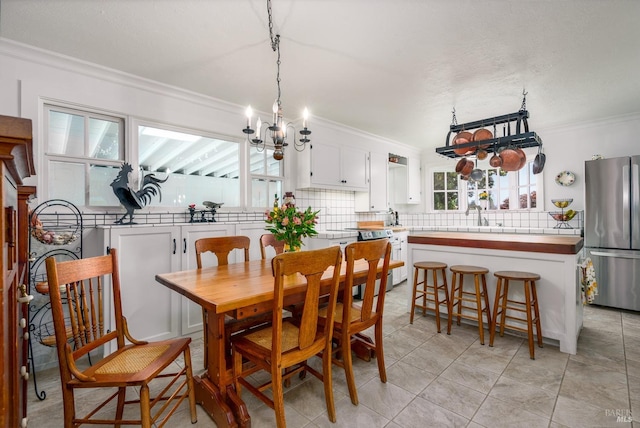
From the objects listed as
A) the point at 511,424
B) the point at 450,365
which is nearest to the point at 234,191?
the point at 450,365

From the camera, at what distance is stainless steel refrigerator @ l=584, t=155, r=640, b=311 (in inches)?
133

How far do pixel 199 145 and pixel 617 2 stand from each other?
3457 mm

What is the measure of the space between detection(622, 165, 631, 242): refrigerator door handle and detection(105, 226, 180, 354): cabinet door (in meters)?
4.76

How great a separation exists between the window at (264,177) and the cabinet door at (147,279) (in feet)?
3.91

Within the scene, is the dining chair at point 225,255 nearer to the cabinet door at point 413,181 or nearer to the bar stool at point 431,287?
the bar stool at point 431,287

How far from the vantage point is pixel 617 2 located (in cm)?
183

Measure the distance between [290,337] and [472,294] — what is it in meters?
1.87

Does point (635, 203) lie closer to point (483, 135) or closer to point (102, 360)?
point (483, 135)

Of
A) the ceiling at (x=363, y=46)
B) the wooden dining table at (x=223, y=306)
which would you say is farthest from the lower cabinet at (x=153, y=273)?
the ceiling at (x=363, y=46)

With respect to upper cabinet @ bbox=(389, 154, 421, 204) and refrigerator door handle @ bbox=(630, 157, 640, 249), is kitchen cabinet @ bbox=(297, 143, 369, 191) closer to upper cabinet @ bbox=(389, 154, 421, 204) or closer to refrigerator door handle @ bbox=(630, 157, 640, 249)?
upper cabinet @ bbox=(389, 154, 421, 204)

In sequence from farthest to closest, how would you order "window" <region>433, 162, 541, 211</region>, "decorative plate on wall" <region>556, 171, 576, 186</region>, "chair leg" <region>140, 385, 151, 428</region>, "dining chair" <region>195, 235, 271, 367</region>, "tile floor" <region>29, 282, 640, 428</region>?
"window" <region>433, 162, 541, 211</region> < "decorative plate on wall" <region>556, 171, 576, 186</region> < "dining chair" <region>195, 235, 271, 367</region> < "tile floor" <region>29, 282, 640, 428</region> < "chair leg" <region>140, 385, 151, 428</region>

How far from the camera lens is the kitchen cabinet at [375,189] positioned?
4.86 m

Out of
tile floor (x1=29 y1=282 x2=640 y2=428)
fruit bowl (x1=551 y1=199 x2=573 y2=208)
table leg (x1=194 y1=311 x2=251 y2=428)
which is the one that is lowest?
tile floor (x1=29 y1=282 x2=640 y2=428)

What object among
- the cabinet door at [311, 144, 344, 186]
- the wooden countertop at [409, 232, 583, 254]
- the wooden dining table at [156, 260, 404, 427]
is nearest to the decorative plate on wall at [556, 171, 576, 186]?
the wooden countertop at [409, 232, 583, 254]
